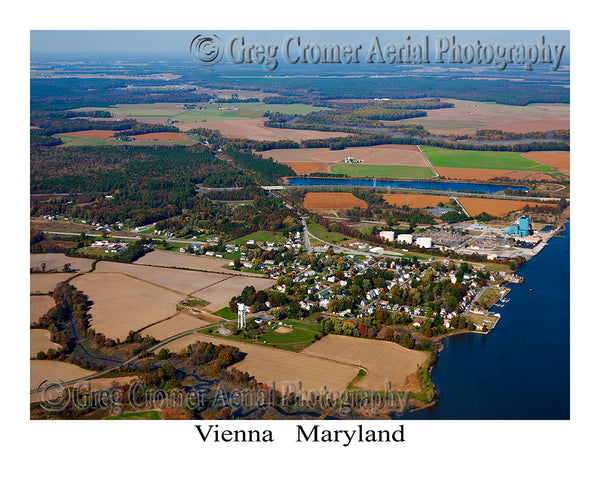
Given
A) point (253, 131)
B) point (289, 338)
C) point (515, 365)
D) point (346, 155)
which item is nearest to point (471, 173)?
point (346, 155)

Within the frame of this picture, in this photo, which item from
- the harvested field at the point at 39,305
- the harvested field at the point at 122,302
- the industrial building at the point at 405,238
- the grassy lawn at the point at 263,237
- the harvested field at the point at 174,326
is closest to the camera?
the harvested field at the point at 174,326

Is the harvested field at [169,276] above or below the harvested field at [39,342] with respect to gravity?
above

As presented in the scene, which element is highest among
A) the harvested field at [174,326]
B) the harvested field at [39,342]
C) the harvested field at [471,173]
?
the harvested field at [471,173]

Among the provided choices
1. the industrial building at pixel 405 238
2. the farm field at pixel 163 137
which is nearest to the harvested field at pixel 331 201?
the industrial building at pixel 405 238

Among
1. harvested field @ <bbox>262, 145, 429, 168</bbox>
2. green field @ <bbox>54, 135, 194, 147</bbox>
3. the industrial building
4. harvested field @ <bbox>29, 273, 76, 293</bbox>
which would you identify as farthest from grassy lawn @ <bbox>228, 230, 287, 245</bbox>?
green field @ <bbox>54, 135, 194, 147</bbox>

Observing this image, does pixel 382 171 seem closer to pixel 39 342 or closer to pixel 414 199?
pixel 414 199

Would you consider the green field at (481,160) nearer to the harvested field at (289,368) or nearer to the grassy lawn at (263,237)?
the grassy lawn at (263,237)

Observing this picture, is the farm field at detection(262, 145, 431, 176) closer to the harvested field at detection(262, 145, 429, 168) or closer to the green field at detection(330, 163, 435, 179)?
the harvested field at detection(262, 145, 429, 168)
